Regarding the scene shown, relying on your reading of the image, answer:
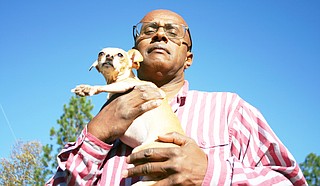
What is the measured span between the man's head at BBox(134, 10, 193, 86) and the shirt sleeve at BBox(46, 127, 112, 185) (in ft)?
2.84

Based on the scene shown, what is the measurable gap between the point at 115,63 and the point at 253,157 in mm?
1228

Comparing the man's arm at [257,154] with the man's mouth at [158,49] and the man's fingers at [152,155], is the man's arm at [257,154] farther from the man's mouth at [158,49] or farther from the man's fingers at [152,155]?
the man's mouth at [158,49]

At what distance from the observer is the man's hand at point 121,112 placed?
9.24ft

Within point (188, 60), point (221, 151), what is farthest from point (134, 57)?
point (221, 151)

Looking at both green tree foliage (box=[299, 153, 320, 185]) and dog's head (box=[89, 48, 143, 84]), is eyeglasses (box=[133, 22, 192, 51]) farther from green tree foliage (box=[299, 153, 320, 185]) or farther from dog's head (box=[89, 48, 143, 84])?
green tree foliage (box=[299, 153, 320, 185])

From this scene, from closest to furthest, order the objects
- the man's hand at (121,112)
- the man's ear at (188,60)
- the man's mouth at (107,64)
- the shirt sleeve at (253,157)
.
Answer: the shirt sleeve at (253,157) → the man's hand at (121,112) → the man's mouth at (107,64) → the man's ear at (188,60)

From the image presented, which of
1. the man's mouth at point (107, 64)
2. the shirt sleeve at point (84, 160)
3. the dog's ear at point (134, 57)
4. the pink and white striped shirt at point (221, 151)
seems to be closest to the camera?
the pink and white striped shirt at point (221, 151)

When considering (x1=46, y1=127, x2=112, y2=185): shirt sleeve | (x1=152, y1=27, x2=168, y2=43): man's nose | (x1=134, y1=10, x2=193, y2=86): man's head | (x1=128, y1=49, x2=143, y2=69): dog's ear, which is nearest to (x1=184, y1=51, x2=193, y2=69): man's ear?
(x1=134, y1=10, x2=193, y2=86): man's head

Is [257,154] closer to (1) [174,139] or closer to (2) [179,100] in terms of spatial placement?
(1) [174,139]

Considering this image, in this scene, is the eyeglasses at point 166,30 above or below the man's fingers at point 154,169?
above

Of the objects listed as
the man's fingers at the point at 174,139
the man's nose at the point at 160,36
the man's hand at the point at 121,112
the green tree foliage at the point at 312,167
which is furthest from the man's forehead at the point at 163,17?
the green tree foliage at the point at 312,167

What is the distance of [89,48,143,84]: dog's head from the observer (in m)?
3.13

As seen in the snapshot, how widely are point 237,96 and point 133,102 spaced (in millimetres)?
819

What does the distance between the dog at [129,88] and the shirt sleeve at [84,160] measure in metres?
0.20
